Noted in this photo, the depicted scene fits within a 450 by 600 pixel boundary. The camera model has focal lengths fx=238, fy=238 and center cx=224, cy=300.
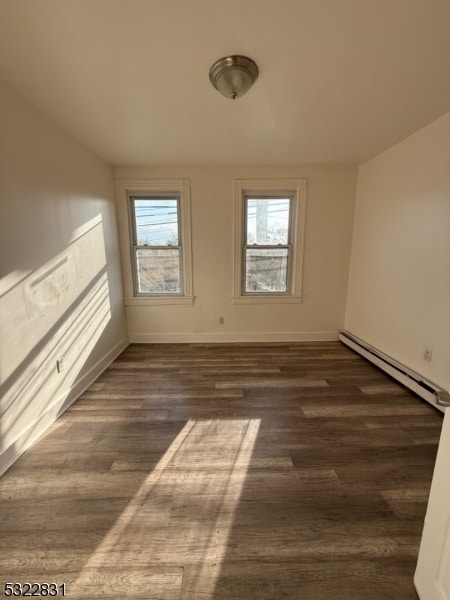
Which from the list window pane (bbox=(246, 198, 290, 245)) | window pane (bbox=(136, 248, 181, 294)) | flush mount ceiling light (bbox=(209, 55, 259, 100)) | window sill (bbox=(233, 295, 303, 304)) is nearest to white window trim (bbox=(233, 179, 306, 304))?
window sill (bbox=(233, 295, 303, 304))

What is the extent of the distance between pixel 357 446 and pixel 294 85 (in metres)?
2.50

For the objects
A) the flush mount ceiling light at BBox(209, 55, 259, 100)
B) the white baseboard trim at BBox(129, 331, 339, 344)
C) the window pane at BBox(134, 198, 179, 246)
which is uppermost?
the flush mount ceiling light at BBox(209, 55, 259, 100)

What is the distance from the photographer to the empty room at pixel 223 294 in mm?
1088

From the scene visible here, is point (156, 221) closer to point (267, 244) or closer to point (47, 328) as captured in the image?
point (267, 244)

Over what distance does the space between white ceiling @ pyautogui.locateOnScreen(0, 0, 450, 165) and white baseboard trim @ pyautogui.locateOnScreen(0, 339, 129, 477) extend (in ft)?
7.39

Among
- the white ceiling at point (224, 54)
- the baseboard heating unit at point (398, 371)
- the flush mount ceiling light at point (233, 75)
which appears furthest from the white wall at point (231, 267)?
the flush mount ceiling light at point (233, 75)

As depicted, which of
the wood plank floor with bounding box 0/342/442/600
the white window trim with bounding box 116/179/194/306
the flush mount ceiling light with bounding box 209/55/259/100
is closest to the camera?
the wood plank floor with bounding box 0/342/442/600

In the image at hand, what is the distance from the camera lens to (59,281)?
1.96 meters

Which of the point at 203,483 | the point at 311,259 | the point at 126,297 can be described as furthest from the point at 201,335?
the point at 203,483

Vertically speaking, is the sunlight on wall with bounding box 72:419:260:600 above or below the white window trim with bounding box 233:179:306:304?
below

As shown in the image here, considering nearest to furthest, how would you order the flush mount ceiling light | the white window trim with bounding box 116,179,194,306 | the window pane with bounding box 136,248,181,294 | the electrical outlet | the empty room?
the empty room < the flush mount ceiling light < the electrical outlet < the white window trim with bounding box 116,179,194,306 < the window pane with bounding box 136,248,181,294

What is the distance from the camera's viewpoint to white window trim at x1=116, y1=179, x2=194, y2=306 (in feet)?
10.0

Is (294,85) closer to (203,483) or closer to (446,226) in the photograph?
(446,226)

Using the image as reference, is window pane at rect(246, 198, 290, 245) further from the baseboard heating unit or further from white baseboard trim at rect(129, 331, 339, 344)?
the baseboard heating unit
